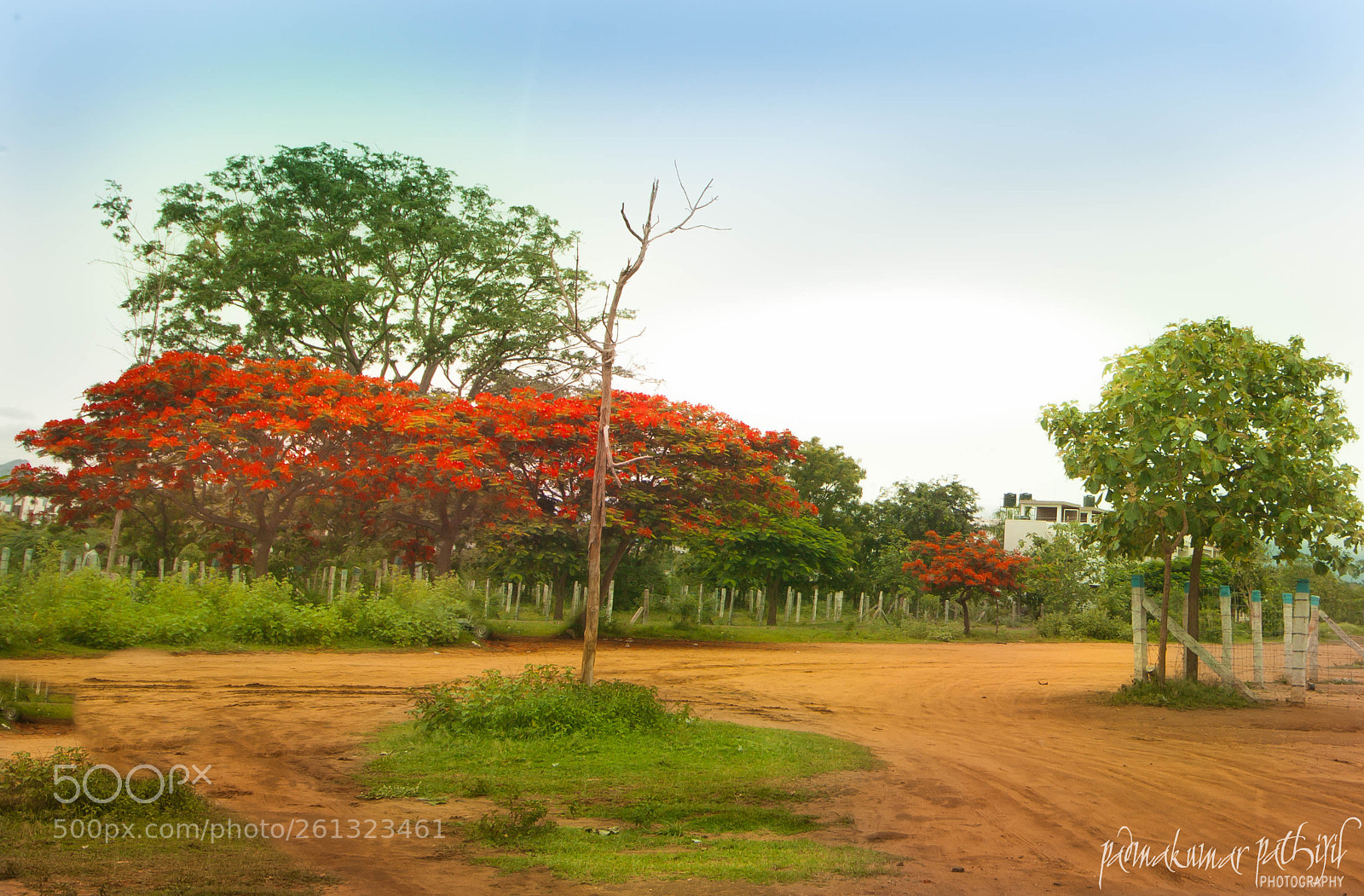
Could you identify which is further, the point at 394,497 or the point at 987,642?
the point at 987,642

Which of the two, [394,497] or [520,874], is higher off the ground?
[394,497]

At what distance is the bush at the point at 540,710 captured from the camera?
796 cm

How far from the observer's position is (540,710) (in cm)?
812

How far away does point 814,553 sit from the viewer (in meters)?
26.1

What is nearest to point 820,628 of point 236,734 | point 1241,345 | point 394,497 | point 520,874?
point 394,497

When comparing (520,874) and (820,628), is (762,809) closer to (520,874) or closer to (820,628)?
(520,874)

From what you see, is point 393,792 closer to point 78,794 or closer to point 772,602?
point 78,794

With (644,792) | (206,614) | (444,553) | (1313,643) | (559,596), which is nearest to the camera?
(644,792)

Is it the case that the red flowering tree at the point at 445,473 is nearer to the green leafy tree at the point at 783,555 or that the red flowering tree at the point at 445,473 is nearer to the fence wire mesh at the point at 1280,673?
the green leafy tree at the point at 783,555

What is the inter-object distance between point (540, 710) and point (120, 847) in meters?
3.79

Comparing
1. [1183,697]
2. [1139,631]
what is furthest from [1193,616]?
[1183,697]

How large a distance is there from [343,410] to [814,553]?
13.7 m

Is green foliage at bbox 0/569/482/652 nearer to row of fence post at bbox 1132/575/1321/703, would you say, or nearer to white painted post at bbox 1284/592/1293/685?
row of fence post at bbox 1132/575/1321/703

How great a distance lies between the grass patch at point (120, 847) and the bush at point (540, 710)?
2678 millimetres
